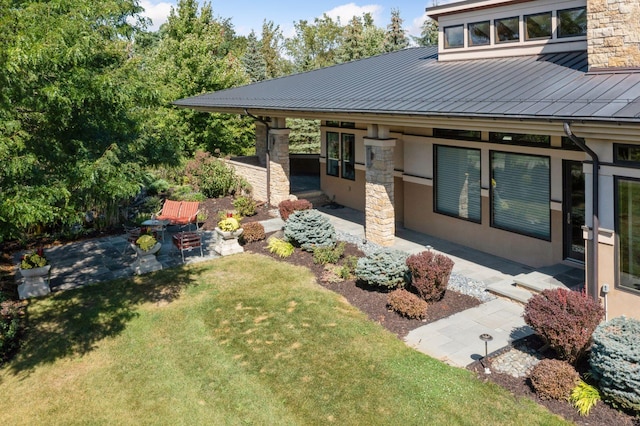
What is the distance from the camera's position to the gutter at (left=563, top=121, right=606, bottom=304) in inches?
300

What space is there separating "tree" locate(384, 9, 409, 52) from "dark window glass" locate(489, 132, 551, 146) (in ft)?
106

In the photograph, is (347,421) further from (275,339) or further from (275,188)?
(275,188)

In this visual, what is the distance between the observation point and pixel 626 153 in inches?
291

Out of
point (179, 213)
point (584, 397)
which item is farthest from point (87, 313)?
point (584, 397)

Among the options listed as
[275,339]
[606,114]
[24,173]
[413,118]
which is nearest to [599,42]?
[606,114]

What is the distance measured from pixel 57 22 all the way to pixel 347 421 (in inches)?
252

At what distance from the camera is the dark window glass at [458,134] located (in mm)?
12062

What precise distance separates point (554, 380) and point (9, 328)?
822 cm

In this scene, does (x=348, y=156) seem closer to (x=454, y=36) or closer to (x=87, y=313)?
(x=454, y=36)

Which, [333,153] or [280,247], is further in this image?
[333,153]

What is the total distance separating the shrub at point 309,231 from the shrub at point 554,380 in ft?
21.9

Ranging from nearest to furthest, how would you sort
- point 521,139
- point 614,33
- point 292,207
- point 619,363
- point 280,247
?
point 619,363, point 614,33, point 521,139, point 280,247, point 292,207

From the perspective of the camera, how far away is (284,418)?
6227 mm

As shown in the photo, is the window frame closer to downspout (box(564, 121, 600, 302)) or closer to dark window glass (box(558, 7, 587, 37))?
downspout (box(564, 121, 600, 302))
